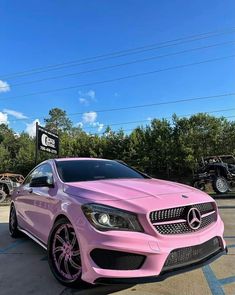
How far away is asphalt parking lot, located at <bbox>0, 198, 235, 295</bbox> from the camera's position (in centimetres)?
405

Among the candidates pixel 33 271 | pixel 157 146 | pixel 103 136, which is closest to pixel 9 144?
pixel 103 136

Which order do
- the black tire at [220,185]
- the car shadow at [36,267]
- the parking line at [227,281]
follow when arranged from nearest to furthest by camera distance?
the car shadow at [36,267]
the parking line at [227,281]
the black tire at [220,185]

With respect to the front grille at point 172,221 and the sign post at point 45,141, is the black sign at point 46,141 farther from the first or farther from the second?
the front grille at point 172,221

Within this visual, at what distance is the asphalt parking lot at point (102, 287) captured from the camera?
405 cm

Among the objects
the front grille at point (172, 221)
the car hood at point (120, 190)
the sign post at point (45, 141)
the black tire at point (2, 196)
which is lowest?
the black tire at point (2, 196)

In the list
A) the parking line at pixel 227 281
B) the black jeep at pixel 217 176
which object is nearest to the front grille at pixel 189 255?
the parking line at pixel 227 281

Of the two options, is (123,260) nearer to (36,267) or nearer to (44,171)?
(36,267)

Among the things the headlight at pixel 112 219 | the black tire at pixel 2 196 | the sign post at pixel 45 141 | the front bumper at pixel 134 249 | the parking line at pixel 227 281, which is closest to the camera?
the front bumper at pixel 134 249

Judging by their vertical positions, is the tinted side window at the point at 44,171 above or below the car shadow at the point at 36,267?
above

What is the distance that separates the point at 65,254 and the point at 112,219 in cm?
93

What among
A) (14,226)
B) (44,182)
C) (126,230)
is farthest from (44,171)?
(126,230)

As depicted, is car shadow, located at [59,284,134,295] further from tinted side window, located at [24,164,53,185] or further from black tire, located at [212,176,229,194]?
black tire, located at [212,176,229,194]

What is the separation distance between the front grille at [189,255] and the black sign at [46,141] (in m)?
17.8

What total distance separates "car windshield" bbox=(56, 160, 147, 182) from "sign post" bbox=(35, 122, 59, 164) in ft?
50.3
